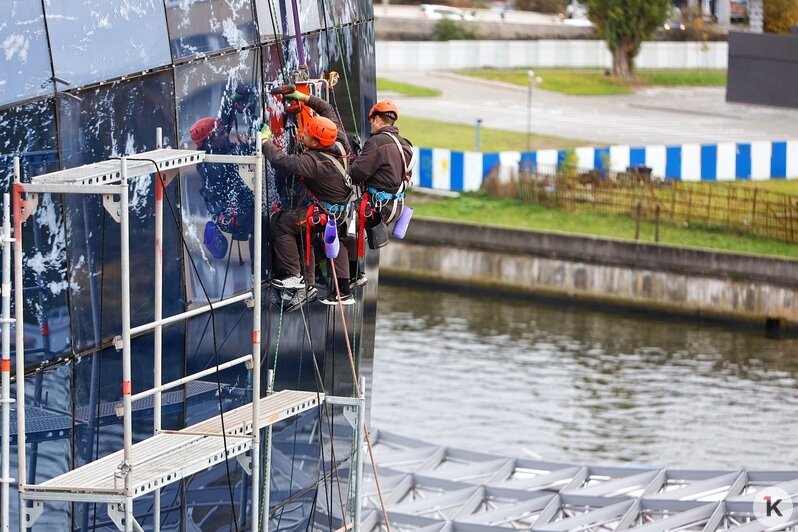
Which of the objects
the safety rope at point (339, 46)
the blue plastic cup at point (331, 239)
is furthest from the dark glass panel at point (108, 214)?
the safety rope at point (339, 46)

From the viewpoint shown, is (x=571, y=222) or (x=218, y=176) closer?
(x=218, y=176)

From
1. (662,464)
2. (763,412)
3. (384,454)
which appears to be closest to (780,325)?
(763,412)

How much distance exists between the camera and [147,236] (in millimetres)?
13352

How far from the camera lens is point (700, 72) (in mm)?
87250

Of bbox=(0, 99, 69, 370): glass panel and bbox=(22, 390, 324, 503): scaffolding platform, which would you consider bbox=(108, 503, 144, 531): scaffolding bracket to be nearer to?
bbox=(22, 390, 324, 503): scaffolding platform

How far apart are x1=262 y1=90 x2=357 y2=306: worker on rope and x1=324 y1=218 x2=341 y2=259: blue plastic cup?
104mm

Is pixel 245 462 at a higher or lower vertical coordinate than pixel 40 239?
lower

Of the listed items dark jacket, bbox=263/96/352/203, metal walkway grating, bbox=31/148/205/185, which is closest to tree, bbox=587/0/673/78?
dark jacket, bbox=263/96/352/203

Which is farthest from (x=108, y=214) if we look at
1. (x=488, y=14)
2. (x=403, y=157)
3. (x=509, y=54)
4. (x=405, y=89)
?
(x=488, y=14)

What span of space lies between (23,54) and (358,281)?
6.74 meters

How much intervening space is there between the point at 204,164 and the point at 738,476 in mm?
14595

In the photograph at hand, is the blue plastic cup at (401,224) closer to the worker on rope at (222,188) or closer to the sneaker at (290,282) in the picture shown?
the sneaker at (290,282)

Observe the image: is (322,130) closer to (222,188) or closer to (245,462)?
(222,188)

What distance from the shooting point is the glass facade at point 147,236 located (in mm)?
12219
